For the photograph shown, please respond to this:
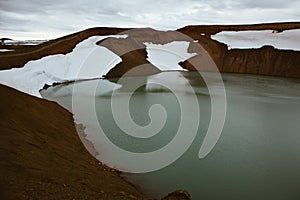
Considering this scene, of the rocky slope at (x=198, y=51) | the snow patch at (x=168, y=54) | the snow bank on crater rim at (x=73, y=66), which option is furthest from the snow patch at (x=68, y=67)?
the snow patch at (x=168, y=54)

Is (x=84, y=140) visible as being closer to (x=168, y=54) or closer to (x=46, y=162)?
(x=46, y=162)

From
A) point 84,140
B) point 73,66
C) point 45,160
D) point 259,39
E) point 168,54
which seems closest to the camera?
point 45,160

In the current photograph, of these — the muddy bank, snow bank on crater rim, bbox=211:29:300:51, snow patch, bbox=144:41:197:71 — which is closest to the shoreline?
the muddy bank

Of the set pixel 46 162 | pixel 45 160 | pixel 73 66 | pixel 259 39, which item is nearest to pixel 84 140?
pixel 45 160

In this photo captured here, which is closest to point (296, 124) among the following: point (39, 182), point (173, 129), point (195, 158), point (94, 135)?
point (173, 129)

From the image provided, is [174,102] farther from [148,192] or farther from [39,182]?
[39,182]

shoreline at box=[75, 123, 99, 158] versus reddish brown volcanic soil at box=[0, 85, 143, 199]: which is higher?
reddish brown volcanic soil at box=[0, 85, 143, 199]

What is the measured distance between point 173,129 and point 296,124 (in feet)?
15.2

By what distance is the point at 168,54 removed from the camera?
3516cm

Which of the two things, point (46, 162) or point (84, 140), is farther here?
point (84, 140)

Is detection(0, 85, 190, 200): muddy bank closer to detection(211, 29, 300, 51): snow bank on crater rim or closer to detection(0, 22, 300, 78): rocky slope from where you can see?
detection(0, 22, 300, 78): rocky slope

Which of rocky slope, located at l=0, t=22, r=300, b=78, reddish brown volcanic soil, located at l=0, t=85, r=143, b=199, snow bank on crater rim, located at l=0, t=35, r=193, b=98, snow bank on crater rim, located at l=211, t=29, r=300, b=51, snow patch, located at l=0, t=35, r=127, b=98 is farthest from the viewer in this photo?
snow bank on crater rim, located at l=211, t=29, r=300, b=51

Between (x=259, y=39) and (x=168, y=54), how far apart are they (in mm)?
11114

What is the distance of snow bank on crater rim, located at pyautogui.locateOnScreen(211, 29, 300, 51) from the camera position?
3184 cm
